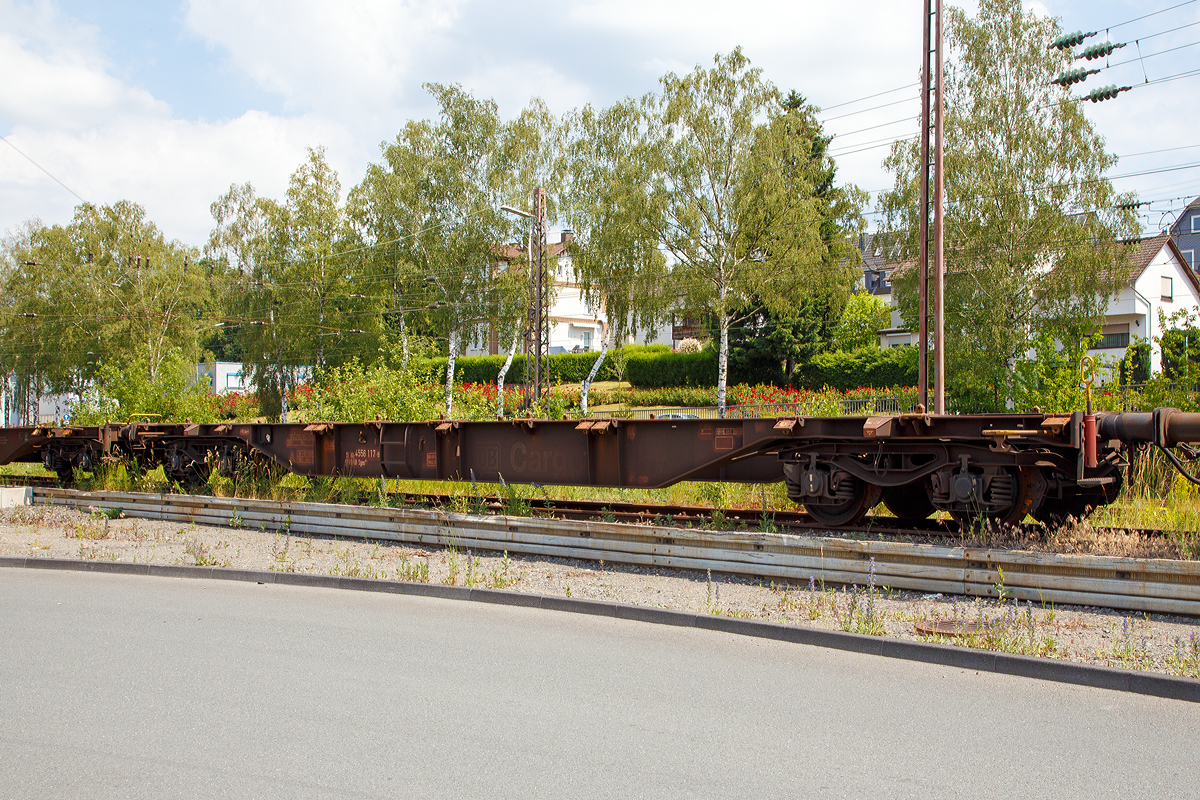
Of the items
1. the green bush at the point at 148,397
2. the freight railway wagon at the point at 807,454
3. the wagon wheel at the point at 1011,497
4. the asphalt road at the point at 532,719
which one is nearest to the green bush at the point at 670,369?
the green bush at the point at 148,397

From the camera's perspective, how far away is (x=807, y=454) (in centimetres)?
937

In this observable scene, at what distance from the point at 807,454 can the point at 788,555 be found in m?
1.87

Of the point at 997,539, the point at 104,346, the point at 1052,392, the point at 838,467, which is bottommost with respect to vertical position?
the point at 997,539

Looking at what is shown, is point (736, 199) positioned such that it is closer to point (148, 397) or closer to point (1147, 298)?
point (148, 397)

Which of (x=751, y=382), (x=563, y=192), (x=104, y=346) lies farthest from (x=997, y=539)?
(x=104, y=346)

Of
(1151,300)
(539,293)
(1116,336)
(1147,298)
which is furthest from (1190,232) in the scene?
(539,293)

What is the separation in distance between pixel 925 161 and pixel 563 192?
19.8 metres

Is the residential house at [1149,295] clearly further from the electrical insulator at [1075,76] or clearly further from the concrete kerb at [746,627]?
the concrete kerb at [746,627]

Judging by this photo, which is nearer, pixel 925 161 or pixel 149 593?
pixel 149 593

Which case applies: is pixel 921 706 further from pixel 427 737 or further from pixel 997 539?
pixel 997 539

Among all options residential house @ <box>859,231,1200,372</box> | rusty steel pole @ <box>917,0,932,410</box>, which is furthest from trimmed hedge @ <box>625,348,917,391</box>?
rusty steel pole @ <box>917,0,932,410</box>

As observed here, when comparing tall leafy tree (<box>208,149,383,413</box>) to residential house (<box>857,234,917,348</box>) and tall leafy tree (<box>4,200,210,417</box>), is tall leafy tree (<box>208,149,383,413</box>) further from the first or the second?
residential house (<box>857,234,917,348</box>)

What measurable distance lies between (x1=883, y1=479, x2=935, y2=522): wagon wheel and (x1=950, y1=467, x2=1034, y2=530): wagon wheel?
3.28 feet

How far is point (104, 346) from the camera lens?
1854 inches
